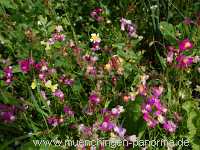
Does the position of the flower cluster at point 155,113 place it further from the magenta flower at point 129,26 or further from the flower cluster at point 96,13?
the flower cluster at point 96,13

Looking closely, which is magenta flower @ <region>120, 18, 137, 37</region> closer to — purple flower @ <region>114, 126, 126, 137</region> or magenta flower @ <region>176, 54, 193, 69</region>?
magenta flower @ <region>176, 54, 193, 69</region>

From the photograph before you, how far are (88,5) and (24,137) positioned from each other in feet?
4.76

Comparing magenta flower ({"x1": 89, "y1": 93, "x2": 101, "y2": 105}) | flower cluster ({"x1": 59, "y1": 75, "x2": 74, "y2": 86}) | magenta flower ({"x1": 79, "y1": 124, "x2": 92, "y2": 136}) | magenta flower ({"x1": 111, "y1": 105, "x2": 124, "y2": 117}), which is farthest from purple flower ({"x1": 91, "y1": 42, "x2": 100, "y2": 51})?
magenta flower ({"x1": 79, "y1": 124, "x2": 92, "y2": 136})

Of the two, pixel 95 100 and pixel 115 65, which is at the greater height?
pixel 115 65

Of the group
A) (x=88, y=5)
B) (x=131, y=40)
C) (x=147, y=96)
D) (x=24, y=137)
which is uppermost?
(x=88, y=5)

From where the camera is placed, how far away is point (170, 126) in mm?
2775

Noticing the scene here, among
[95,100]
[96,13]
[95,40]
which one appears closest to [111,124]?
[95,100]

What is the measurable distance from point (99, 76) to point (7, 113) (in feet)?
2.18

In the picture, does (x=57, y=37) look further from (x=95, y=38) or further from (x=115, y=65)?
(x=115, y=65)

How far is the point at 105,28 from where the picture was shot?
367 centimetres

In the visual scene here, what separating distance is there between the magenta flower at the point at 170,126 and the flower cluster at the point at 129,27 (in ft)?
2.94

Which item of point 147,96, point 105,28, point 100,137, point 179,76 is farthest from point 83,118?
point 105,28

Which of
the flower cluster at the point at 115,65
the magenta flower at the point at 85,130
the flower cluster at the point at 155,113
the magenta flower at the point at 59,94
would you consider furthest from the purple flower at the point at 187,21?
the magenta flower at the point at 85,130

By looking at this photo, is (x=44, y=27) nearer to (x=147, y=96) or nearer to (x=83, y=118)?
(x=83, y=118)
